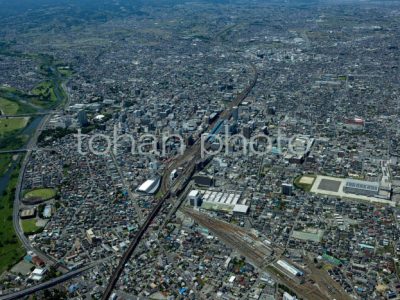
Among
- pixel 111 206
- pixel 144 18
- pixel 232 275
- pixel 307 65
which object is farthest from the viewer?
pixel 144 18

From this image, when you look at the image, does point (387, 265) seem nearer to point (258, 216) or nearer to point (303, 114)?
point (258, 216)

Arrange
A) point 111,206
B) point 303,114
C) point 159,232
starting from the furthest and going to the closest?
point 303,114 → point 111,206 → point 159,232

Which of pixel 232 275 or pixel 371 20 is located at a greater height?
pixel 232 275

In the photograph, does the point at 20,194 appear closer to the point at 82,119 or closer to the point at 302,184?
the point at 82,119

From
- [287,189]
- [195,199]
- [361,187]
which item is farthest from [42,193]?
[361,187]

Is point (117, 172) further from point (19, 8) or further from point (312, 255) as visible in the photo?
point (19, 8)

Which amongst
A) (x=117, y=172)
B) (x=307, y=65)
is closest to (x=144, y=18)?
(x=307, y=65)

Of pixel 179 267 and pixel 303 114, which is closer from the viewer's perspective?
pixel 179 267
